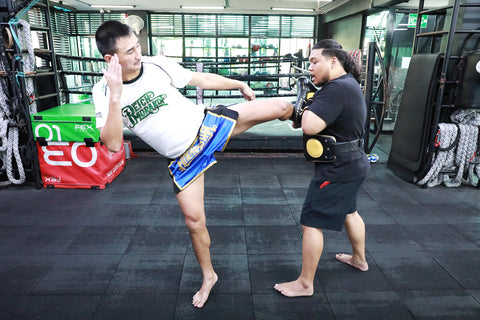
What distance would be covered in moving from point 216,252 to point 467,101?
300cm

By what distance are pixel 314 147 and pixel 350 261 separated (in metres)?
0.96

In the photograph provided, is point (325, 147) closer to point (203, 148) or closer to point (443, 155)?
point (203, 148)

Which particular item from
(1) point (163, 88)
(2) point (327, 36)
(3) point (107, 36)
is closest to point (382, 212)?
(1) point (163, 88)

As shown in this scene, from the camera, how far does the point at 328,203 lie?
181cm

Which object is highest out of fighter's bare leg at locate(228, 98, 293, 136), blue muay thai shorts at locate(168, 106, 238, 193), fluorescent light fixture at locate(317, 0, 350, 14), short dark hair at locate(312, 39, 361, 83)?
fluorescent light fixture at locate(317, 0, 350, 14)

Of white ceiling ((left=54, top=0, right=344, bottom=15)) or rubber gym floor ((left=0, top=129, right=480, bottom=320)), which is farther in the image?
white ceiling ((left=54, top=0, right=344, bottom=15))

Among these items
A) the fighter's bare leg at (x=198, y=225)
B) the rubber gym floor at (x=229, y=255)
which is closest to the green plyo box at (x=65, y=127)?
the rubber gym floor at (x=229, y=255)

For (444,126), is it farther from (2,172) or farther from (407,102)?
(2,172)

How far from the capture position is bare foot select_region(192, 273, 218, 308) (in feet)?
6.13

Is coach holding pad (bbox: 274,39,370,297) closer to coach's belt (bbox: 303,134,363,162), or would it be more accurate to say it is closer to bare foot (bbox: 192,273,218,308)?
coach's belt (bbox: 303,134,363,162)

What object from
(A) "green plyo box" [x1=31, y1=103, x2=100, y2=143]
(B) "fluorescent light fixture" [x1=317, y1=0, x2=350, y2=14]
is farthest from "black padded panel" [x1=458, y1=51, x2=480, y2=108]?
(B) "fluorescent light fixture" [x1=317, y1=0, x2=350, y2=14]

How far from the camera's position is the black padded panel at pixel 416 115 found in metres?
3.62

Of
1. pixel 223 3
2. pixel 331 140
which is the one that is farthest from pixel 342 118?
pixel 223 3

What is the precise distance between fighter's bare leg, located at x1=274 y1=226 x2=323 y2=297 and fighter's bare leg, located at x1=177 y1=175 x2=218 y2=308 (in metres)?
0.43
